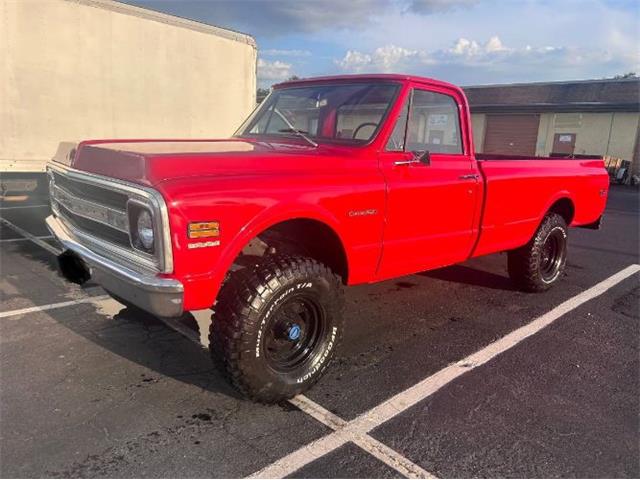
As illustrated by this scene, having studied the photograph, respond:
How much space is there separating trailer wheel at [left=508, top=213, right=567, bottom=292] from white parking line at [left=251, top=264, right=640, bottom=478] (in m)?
0.52

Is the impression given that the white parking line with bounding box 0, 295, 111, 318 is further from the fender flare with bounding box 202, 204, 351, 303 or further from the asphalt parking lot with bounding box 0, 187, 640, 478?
the fender flare with bounding box 202, 204, 351, 303

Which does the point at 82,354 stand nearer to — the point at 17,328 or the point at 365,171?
the point at 17,328

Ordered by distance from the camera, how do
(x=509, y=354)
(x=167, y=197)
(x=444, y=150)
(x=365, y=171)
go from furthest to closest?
(x=444, y=150) → (x=509, y=354) → (x=365, y=171) → (x=167, y=197)

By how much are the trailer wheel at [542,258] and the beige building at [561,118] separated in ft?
65.6

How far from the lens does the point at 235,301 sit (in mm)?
2838

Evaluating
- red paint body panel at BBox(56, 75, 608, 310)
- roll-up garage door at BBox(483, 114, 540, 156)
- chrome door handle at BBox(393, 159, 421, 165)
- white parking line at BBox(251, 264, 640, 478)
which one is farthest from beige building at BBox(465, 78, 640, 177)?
chrome door handle at BBox(393, 159, 421, 165)

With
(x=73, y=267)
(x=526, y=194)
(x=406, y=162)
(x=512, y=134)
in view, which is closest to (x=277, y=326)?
(x=73, y=267)

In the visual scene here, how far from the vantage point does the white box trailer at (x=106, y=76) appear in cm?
677

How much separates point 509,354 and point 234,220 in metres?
2.43

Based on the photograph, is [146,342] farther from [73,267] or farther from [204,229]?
[204,229]

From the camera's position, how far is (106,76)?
7492 mm

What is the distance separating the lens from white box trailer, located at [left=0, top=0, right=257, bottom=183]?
22.2 ft

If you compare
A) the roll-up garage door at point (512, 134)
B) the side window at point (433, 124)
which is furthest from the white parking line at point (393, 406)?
the roll-up garage door at point (512, 134)

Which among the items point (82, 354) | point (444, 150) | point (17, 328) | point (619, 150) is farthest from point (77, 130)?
point (619, 150)
